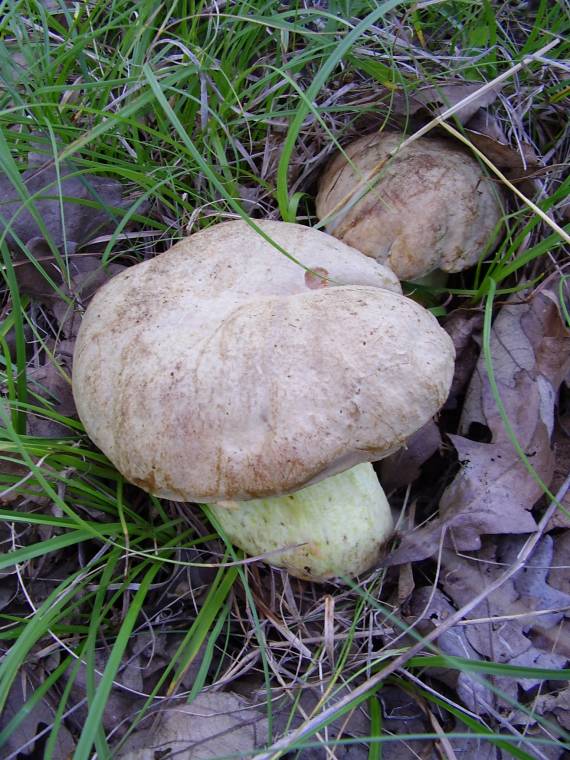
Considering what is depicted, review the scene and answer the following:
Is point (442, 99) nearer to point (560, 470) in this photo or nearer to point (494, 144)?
point (494, 144)

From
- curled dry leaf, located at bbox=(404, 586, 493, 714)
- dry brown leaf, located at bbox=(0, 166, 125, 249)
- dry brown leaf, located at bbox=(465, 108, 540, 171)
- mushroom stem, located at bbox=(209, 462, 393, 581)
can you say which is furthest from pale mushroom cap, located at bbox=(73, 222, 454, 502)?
dry brown leaf, located at bbox=(465, 108, 540, 171)

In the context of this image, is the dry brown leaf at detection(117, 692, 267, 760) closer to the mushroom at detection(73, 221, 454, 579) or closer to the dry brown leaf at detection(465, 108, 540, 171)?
the mushroom at detection(73, 221, 454, 579)

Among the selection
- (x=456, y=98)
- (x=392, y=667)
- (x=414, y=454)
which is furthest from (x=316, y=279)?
(x=392, y=667)

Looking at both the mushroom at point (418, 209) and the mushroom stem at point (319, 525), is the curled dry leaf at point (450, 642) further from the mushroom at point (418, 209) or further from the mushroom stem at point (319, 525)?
the mushroom at point (418, 209)

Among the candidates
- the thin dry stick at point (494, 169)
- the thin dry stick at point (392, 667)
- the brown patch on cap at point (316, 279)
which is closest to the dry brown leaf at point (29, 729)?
the thin dry stick at point (392, 667)

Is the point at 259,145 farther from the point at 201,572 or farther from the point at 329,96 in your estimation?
the point at 201,572
